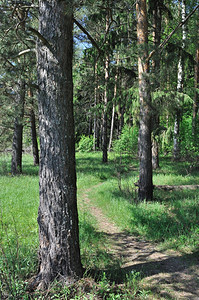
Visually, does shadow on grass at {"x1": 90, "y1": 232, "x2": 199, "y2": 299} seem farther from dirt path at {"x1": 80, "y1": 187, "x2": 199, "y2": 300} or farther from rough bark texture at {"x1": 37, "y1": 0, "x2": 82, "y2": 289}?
rough bark texture at {"x1": 37, "y1": 0, "x2": 82, "y2": 289}

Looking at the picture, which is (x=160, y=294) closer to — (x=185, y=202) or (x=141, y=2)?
(x=185, y=202)

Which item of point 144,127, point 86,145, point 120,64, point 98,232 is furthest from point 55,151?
point 86,145

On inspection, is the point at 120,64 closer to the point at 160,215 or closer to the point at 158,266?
the point at 160,215

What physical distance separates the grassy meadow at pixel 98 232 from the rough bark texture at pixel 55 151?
324mm

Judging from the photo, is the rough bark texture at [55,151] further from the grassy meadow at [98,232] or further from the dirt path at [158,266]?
the dirt path at [158,266]

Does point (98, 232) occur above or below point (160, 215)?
below

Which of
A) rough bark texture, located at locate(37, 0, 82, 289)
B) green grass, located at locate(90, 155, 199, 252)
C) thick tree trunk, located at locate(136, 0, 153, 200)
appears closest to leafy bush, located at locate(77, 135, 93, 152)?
green grass, located at locate(90, 155, 199, 252)

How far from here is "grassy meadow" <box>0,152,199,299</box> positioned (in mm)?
2969

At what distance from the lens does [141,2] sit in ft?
23.7

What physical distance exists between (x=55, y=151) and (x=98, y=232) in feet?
9.99

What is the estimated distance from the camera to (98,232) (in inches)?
212

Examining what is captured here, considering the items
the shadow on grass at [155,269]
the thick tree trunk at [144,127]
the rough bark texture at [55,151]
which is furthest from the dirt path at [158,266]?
the thick tree trunk at [144,127]

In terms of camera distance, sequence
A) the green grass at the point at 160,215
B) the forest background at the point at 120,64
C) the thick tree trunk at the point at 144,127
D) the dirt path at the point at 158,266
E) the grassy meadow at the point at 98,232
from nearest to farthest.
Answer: the grassy meadow at the point at 98,232
the dirt path at the point at 158,266
the green grass at the point at 160,215
the forest background at the point at 120,64
the thick tree trunk at the point at 144,127

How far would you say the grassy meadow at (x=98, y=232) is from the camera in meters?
2.97
